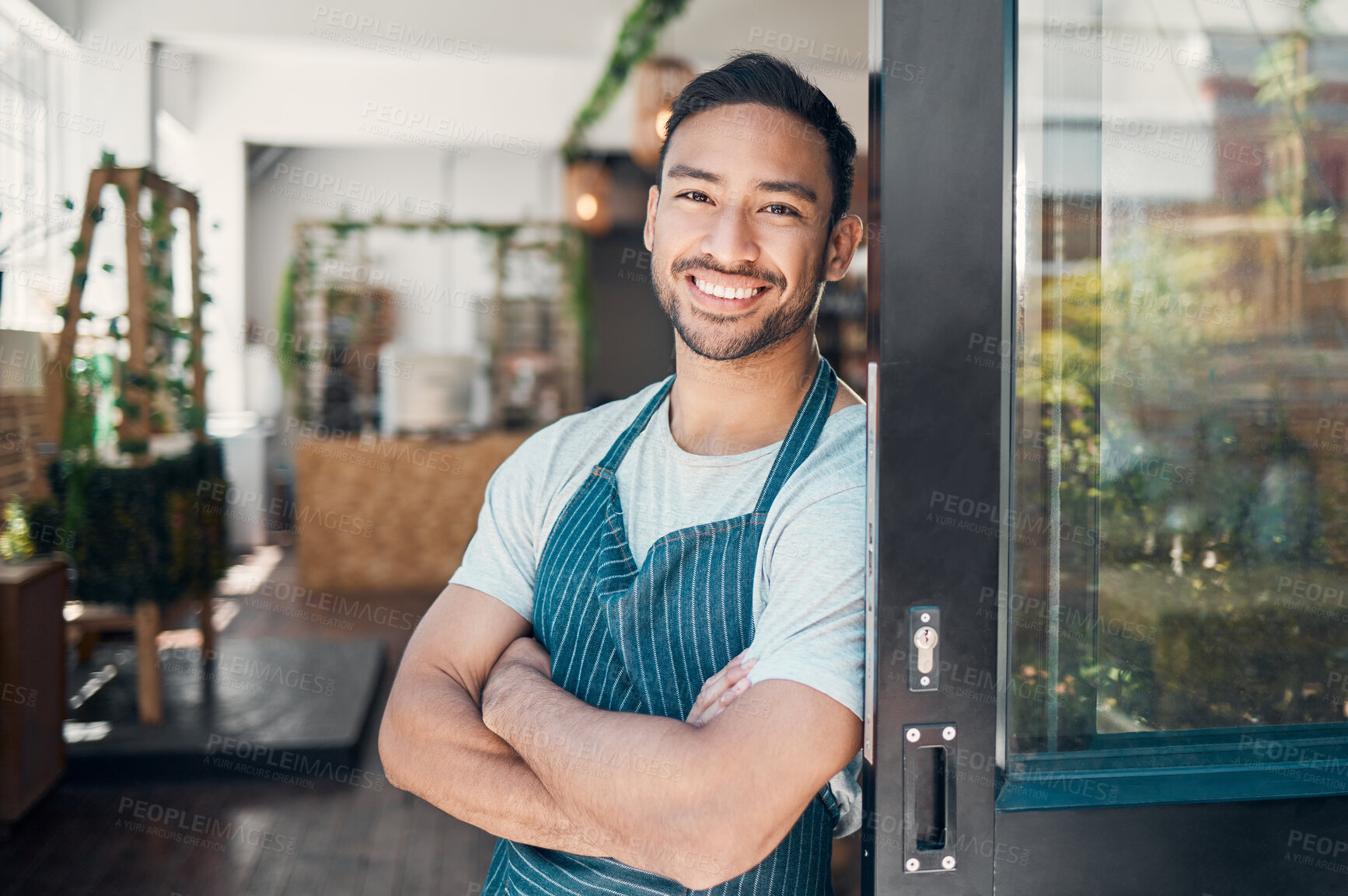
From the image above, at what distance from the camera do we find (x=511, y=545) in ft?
4.25

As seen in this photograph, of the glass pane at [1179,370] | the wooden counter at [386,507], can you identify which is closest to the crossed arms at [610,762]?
the glass pane at [1179,370]

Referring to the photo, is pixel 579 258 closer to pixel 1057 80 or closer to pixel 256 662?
pixel 256 662

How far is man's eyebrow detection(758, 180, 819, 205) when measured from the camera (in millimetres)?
1155

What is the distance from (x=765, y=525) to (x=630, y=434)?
0.29 metres

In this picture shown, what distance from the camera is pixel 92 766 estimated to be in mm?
3035

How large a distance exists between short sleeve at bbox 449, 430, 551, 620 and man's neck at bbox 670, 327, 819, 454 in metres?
0.22

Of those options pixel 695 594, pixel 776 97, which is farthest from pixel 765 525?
pixel 776 97

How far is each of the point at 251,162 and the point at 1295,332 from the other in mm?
8133

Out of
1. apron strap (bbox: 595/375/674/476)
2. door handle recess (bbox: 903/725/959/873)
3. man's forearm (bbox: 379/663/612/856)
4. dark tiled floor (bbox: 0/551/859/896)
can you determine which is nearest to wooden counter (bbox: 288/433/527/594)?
dark tiled floor (bbox: 0/551/859/896)

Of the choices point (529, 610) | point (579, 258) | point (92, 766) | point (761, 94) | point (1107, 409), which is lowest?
point (92, 766)

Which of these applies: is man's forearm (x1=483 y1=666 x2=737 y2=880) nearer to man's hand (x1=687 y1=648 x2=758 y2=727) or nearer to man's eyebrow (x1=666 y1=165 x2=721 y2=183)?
man's hand (x1=687 y1=648 x2=758 y2=727)

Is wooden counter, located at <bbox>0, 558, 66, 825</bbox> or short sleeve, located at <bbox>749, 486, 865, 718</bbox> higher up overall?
short sleeve, located at <bbox>749, 486, 865, 718</bbox>

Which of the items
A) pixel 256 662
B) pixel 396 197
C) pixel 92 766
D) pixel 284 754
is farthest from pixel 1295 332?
pixel 396 197

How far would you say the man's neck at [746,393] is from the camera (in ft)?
4.09
